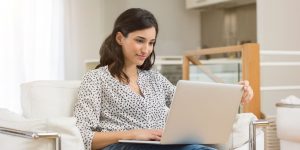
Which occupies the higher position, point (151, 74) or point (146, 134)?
point (151, 74)

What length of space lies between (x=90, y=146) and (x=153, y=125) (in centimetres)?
30

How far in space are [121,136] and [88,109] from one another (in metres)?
0.17

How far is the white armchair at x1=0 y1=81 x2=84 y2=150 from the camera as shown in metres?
1.54

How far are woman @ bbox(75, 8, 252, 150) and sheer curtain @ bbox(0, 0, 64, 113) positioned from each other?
9.28 ft

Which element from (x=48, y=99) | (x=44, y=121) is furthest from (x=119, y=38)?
(x=44, y=121)

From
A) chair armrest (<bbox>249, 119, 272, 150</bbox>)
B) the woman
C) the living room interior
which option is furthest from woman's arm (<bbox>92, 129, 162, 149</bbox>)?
the living room interior

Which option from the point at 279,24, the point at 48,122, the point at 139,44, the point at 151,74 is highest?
the point at 279,24

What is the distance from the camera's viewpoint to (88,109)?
1.76 meters

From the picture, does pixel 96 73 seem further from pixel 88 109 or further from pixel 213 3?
pixel 213 3

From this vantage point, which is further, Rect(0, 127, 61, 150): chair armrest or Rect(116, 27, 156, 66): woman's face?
Rect(116, 27, 156, 66): woman's face

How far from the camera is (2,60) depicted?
14.7 feet

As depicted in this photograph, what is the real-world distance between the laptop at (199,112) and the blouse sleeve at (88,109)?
161 mm

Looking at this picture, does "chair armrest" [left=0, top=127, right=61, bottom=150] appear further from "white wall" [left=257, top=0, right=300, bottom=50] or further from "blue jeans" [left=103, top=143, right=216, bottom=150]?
"white wall" [left=257, top=0, right=300, bottom=50]

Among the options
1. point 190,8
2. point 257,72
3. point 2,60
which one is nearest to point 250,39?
point 190,8
